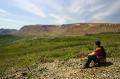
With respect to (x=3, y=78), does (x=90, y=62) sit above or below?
above

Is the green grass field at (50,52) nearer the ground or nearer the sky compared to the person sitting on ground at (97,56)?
nearer the ground

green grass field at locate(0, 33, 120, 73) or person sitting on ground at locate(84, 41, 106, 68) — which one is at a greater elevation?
person sitting on ground at locate(84, 41, 106, 68)

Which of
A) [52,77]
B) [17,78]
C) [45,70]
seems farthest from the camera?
[45,70]

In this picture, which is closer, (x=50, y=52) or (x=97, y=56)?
(x=97, y=56)

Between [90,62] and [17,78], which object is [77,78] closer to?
[90,62]

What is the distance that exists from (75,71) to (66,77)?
8.18ft

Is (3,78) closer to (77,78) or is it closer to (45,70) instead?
(45,70)

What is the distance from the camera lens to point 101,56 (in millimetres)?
29438

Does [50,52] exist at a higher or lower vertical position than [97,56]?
lower

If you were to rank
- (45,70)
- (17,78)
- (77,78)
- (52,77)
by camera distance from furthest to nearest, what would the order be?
(45,70), (17,78), (52,77), (77,78)

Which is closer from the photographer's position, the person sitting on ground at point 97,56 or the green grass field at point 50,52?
the person sitting on ground at point 97,56

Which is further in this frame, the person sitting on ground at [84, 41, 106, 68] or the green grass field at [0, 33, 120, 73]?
the green grass field at [0, 33, 120, 73]

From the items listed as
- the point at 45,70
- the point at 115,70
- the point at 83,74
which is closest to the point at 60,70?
the point at 45,70

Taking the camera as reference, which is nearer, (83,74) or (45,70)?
(83,74)
